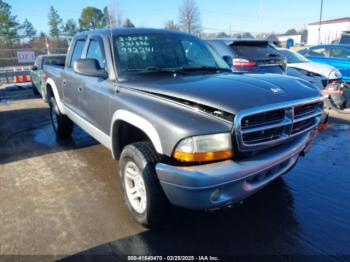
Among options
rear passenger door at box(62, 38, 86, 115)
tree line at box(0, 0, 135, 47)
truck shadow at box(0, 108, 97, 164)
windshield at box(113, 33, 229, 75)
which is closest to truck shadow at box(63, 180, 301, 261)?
windshield at box(113, 33, 229, 75)

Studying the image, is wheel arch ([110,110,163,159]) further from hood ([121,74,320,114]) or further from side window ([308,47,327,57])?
side window ([308,47,327,57])

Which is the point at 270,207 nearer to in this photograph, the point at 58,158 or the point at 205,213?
the point at 205,213

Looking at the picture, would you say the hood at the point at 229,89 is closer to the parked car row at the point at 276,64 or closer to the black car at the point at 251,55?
the parked car row at the point at 276,64

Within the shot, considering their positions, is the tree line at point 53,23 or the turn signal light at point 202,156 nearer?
the turn signal light at point 202,156

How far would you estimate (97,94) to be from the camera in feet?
12.8

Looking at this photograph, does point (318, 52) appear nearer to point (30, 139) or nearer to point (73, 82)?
point (73, 82)

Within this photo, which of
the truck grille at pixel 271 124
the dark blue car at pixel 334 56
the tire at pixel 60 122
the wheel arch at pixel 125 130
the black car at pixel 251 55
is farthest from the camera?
the dark blue car at pixel 334 56

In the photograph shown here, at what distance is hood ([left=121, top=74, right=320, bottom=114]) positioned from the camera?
273cm

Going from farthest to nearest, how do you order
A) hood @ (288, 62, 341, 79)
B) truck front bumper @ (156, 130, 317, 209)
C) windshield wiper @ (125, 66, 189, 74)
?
hood @ (288, 62, 341, 79) < windshield wiper @ (125, 66, 189, 74) < truck front bumper @ (156, 130, 317, 209)

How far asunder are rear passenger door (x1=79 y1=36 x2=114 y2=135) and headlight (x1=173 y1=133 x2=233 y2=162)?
137 cm

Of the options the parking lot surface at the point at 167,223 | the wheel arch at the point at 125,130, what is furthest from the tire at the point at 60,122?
the wheel arch at the point at 125,130

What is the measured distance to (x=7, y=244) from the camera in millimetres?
3027

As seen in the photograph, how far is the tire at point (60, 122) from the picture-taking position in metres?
6.13

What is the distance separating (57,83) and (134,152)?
3407mm
